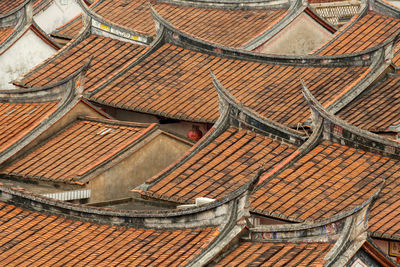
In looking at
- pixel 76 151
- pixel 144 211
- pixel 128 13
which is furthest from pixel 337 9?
pixel 144 211

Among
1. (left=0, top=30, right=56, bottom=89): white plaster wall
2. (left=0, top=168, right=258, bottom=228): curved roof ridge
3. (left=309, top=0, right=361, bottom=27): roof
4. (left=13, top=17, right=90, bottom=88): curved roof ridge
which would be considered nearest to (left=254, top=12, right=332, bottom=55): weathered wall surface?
(left=13, top=17, right=90, bottom=88): curved roof ridge

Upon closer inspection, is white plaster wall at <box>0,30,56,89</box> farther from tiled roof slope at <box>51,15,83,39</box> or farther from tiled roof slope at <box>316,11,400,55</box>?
tiled roof slope at <box>316,11,400,55</box>

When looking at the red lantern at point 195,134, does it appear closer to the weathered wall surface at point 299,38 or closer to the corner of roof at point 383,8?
the weathered wall surface at point 299,38

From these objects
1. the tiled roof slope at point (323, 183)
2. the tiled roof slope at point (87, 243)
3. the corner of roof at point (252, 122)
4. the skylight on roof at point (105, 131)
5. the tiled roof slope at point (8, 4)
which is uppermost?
the tiled roof slope at point (8, 4)

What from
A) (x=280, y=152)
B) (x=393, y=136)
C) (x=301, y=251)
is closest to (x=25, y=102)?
(x=280, y=152)

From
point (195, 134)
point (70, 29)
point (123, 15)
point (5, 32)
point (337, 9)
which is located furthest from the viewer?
point (337, 9)

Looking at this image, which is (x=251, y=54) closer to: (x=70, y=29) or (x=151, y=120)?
(x=151, y=120)

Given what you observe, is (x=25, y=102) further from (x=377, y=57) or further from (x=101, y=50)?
(x=377, y=57)

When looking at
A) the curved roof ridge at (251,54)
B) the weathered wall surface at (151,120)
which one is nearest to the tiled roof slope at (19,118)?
the weathered wall surface at (151,120)
